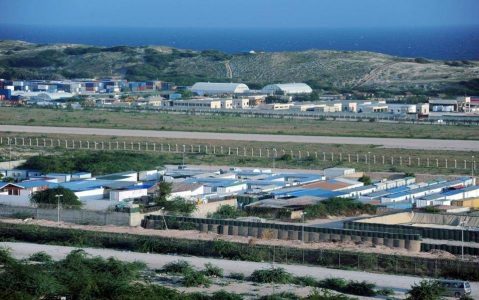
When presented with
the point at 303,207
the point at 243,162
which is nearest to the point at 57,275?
the point at 303,207

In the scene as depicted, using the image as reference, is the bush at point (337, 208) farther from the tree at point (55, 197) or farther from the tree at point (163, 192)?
the tree at point (55, 197)

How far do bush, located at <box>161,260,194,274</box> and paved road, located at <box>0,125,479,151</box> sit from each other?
23.2 m

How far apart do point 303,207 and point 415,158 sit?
13.5 m

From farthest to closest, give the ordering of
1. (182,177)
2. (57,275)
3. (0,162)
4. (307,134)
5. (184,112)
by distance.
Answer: (184,112)
(307,134)
(0,162)
(182,177)
(57,275)

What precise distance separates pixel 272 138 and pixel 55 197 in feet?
65.5

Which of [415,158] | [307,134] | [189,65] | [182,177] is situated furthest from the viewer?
[189,65]

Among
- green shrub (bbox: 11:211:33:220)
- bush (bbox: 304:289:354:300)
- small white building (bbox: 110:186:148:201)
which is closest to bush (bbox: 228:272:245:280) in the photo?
bush (bbox: 304:289:354:300)

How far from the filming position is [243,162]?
146 feet

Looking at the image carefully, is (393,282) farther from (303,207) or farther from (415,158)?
(415,158)

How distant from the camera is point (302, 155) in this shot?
154ft

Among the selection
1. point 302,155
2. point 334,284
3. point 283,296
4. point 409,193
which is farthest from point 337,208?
point 302,155

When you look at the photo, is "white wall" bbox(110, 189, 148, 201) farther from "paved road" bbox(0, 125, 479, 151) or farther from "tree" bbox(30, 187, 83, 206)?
"paved road" bbox(0, 125, 479, 151)

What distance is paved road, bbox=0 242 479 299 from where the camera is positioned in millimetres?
26281

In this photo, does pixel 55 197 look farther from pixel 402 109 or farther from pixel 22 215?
pixel 402 109
